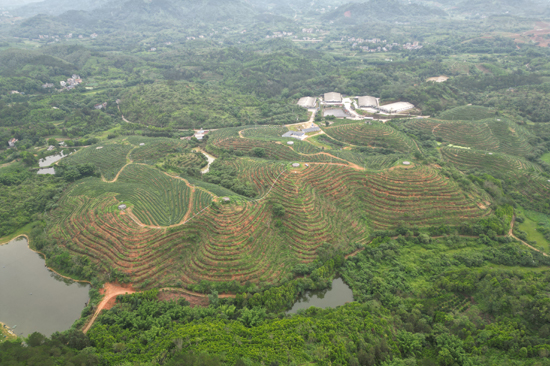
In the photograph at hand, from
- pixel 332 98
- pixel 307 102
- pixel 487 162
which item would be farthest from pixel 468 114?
pixel 307 102

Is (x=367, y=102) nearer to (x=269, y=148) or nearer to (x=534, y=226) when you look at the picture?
(x=269, y=148)

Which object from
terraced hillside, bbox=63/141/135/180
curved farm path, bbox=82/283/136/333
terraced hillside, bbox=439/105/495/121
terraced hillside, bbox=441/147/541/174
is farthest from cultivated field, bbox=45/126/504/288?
terraced hillside, bbox=439/105/495/121

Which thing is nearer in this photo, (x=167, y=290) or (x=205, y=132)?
(x=167, y=290)

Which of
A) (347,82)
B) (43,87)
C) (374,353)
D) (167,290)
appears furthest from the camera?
(347,82)

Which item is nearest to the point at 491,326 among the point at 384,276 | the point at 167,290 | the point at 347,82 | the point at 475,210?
the point at 384,276

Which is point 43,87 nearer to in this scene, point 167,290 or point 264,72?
point 264,72

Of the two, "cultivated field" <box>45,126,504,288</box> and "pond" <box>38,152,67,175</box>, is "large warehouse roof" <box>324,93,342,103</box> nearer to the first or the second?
"cultivated field" <box>45,126,504,288</box>
